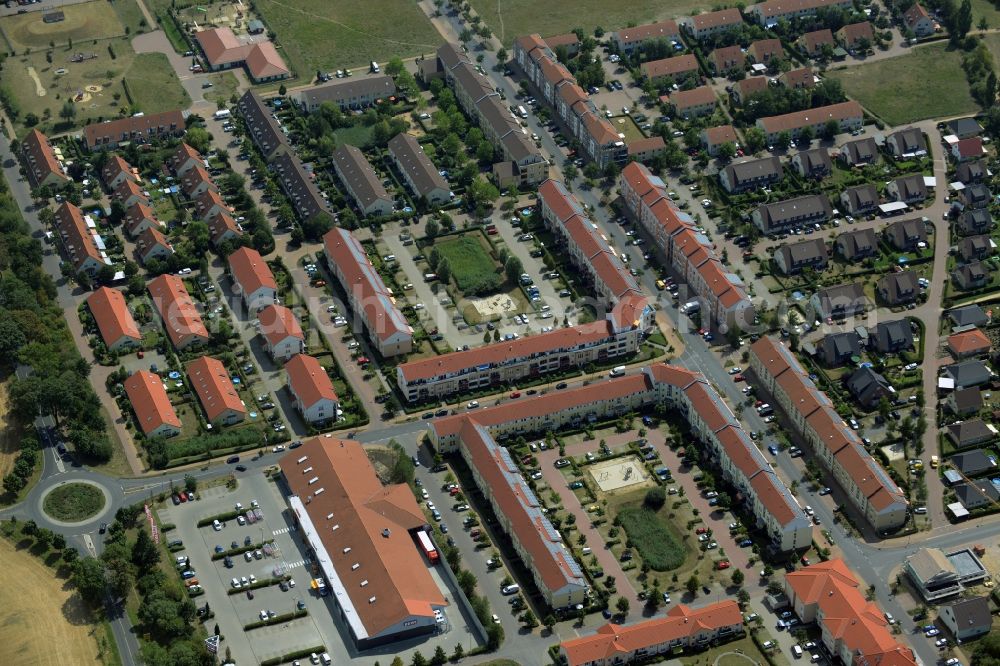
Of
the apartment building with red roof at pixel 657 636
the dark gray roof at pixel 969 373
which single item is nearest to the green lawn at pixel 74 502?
the apartment building with red roof at pixel 657 636

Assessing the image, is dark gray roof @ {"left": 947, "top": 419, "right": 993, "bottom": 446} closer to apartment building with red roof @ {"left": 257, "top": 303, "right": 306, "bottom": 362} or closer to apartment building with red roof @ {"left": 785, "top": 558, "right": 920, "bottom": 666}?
apartment building with red roof @ {"left": 785, "top": 558, "right": 920, "bottom": 666}

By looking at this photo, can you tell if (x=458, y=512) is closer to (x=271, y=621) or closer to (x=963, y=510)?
(x=271, y=621)

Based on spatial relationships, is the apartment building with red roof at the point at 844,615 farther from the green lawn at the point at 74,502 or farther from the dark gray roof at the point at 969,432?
the green lawn at the point at 74,502

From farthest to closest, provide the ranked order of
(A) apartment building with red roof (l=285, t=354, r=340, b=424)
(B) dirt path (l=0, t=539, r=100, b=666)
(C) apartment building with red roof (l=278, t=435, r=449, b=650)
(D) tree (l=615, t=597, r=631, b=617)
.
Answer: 1. (A) apartment building with red roof (l=285, t=354, r=340, b=424)
2. (D) tree (l=615, t=597, r=631, b=617)
3. (C) apartment building with red roof (l=278, t=435, r=449, b=650)
4. (B) dirt path (l=0, t=539, r=100, b=666)

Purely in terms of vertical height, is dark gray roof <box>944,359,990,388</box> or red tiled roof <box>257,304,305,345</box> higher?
red tiled roof <box>257,304,305,345</box>

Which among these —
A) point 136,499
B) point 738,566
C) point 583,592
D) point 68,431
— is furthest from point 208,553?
point 738,566

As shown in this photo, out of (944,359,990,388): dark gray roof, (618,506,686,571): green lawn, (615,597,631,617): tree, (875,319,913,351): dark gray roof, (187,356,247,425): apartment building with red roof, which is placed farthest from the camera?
(875,319,913,351): dark gray roof

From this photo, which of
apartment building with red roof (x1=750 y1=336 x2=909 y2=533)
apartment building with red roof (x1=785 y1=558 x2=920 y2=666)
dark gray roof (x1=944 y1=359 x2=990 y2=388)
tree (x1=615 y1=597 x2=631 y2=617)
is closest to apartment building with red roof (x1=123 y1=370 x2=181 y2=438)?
tree (x1=615 y1=597 x2=631 y2=617)
